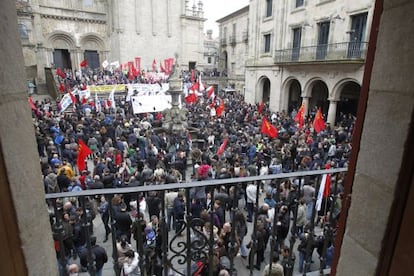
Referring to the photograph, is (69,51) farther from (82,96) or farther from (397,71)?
(397,71)

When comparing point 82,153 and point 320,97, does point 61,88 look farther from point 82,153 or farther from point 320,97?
point 320,97

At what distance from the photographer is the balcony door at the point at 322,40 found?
19.9 metres

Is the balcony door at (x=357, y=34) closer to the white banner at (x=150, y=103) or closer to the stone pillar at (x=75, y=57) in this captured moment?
the white banner at (x=150, y=103)

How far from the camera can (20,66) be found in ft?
5.00

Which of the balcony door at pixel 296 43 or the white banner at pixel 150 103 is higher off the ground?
the balcony door at pixel 296 43

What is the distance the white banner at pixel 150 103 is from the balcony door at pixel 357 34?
12415 millimetres

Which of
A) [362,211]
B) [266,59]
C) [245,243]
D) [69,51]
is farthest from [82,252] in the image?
[69,51]

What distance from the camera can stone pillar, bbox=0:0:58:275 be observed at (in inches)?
56.2

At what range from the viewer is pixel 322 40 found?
2086cm

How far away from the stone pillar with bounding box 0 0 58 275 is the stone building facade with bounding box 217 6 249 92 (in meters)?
40.2

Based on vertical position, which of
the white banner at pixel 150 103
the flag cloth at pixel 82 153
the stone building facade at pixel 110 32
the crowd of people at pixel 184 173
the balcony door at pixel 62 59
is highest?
the stone building facade at pixel 110 32

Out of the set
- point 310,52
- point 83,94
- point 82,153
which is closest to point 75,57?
point 83,94

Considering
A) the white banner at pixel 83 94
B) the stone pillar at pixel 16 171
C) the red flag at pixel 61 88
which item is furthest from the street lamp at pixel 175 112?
the stone pillar at pixel 16 171

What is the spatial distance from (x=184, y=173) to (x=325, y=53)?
15547 millimetres
